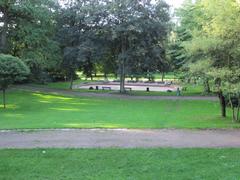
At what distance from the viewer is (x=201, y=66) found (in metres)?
16.3

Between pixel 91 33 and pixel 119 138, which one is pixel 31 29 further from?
pixel 119 138

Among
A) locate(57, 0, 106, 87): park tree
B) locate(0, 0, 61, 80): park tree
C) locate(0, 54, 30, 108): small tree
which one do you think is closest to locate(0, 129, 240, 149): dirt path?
locate(0, 54, 30, 108): small tree

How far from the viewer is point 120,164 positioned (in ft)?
24.2

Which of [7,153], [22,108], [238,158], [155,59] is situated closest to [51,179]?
[7,153]

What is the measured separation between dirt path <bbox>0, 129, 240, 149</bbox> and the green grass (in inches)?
36.9

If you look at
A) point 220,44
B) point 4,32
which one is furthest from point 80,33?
point 220,44

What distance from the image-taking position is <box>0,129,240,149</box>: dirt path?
9594mm

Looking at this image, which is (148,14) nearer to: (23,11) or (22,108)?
(23,11)

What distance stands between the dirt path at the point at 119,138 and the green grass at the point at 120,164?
937 mm

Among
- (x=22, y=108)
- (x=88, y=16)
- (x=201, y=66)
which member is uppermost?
(x=88, y=16)

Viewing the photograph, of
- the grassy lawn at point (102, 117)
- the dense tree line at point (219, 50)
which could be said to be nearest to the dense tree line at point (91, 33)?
the grassy lawn at point (102, 117)

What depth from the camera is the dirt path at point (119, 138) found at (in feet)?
31.5

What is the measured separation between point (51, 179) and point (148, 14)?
29.0m

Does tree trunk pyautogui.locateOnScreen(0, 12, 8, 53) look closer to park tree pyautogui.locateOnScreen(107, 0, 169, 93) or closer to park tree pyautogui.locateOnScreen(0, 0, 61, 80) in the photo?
park tree pyautogui.locateOnScreen(0, 0, 61, 80)
